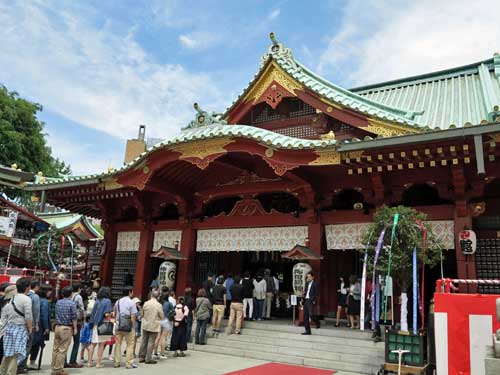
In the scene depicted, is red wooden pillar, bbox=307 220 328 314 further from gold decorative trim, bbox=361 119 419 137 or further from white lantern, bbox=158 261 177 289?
white lantern, bbox=158 261 177 289

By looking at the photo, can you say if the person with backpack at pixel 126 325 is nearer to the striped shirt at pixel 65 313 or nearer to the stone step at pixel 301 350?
the striped shirt at pixel 65 313

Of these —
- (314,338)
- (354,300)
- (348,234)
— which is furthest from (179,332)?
(348,234)

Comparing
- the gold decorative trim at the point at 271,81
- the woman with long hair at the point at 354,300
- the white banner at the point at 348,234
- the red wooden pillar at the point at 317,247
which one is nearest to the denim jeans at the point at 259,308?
the red wooden pillar at the point at 317,247

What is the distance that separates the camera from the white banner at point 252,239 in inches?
472

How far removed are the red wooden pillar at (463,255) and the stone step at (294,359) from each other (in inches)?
123

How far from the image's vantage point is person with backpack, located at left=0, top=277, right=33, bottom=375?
6297 millimetres

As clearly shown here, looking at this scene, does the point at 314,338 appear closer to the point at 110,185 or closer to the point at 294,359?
the point at 294,359

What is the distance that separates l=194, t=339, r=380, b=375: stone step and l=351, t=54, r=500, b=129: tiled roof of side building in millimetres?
6542

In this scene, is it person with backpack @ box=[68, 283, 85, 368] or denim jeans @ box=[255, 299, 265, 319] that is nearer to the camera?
person with backpack @ box=[68, 283, 85, 368]

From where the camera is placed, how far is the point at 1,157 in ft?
68.7

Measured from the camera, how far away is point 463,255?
372 inches

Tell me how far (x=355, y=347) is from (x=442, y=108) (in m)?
8.22

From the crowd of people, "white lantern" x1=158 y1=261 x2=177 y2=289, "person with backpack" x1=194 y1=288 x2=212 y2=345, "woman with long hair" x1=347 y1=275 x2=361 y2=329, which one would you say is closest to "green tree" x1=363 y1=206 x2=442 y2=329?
"woman with long hair" x1=347 y1=275 x2=361 y2=329

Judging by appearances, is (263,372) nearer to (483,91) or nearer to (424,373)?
(424,373)
